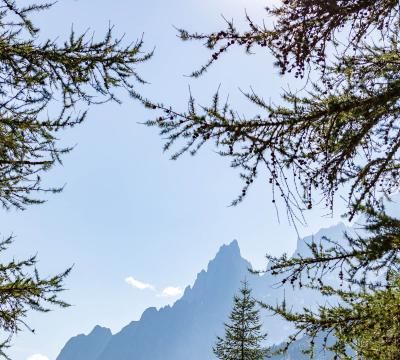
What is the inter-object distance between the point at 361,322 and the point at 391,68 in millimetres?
3358

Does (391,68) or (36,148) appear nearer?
(391,68)

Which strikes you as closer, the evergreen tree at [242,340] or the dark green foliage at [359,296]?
the dark green foliage at [359,296]

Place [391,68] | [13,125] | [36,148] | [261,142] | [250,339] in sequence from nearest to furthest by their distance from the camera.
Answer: [261,142]
[391,68]
[13,125]
[36,148]
[250,339]

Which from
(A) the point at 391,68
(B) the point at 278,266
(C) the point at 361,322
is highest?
(A) the point at 391,68

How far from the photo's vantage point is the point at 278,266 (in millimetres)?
6211

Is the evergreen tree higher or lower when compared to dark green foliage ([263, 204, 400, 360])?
higher

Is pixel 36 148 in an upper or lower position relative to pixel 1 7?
lower

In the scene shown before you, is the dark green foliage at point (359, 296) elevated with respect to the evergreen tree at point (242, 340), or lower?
lower

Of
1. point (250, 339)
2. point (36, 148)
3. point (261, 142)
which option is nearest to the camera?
point (261, 142)

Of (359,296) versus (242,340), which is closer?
(359,296)

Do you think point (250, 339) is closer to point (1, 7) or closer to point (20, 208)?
point (20, 208)

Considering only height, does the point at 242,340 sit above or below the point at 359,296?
above

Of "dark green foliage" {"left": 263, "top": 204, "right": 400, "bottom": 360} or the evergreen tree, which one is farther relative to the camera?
the evergreen tree

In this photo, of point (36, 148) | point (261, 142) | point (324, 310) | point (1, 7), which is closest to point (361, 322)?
point (324, 310)
